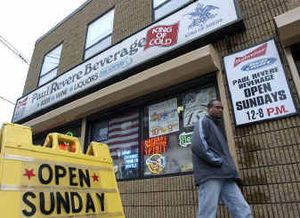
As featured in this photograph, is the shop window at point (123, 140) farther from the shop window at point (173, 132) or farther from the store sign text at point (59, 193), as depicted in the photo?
the store sign text at point (59, 193)

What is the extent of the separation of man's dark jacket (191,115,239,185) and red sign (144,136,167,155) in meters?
1.82

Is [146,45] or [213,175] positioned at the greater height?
[146,45]

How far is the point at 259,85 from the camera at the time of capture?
3.97m

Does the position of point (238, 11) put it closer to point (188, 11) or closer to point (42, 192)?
point (188, 11)

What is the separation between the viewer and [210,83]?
15.9ft

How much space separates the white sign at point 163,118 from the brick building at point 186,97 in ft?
0.07

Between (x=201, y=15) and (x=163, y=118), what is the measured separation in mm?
2038

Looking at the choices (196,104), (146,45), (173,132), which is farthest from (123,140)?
(146,45)

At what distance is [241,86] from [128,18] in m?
4.07

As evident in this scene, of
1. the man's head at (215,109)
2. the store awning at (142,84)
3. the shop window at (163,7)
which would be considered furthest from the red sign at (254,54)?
the shop window at (163,7)

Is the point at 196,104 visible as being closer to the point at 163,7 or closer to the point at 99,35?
the point at 163,7

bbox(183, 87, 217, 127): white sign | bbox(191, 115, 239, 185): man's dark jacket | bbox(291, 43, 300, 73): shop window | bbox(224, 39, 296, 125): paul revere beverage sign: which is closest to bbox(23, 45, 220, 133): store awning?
bbox(183, 87, 217, 127): white sign

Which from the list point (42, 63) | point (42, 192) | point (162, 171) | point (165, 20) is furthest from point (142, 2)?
point (42, 192)

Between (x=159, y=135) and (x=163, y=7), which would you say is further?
(x=163, y=7)
